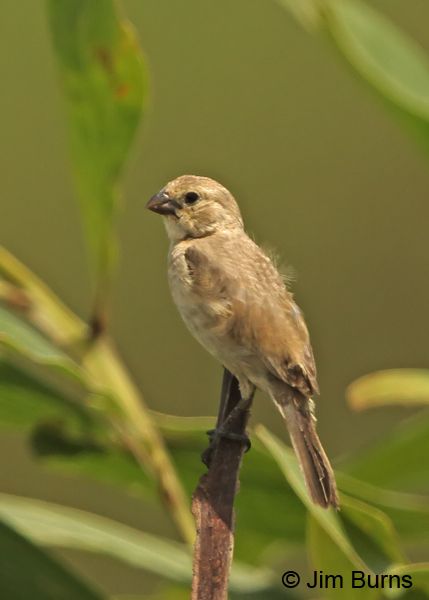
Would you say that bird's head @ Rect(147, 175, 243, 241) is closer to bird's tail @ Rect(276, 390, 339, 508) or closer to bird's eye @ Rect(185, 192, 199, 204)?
bird's eye @ Rect(185, 192, 199, 204)

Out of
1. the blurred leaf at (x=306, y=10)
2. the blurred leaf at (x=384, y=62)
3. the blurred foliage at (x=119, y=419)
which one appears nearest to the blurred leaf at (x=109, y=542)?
the blurred foliage at (x=119, y=419)

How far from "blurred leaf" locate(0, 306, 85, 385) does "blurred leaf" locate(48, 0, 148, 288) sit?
156 millimetres

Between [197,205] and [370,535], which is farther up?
[197,205]

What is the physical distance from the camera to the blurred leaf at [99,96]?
→ 1.29m

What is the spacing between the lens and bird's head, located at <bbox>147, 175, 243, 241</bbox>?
153 cm

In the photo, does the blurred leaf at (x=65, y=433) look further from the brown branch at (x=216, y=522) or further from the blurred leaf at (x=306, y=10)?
the blurred leaf at (x=306, y=10)

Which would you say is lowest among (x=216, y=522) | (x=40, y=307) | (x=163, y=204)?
(x=216, y=522)

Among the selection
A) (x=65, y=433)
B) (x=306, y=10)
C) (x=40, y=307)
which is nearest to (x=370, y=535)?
(x=65, y=433)

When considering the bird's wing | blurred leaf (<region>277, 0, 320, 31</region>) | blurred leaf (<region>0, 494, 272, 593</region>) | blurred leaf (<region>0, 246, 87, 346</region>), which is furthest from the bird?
blurred leaf (<region>277, 0, 320, 31</region>)

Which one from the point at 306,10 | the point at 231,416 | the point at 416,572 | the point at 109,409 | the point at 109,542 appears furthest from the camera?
the point at 306,10

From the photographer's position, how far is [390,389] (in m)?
1.31

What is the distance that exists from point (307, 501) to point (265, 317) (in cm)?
28

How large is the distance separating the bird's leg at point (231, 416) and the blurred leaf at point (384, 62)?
0.53 metres

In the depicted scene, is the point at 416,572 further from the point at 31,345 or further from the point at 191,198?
the point at 191,198
